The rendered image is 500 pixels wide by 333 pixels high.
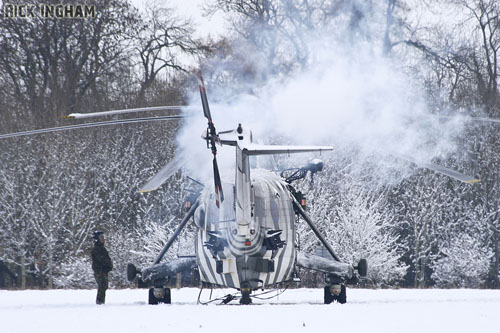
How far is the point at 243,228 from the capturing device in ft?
53.1

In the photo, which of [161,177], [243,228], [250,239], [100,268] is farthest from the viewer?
[100,268]

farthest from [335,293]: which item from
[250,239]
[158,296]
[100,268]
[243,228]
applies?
[100,268]

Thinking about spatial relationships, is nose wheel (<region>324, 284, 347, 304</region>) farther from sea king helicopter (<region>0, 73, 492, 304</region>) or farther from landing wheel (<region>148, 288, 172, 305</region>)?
landing wheel (<region>148, 288, 172, 305</region>)

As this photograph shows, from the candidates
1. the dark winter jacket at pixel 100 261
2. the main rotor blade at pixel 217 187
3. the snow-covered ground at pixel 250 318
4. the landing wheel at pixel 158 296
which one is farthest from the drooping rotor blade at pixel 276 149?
the dark winter jacket at pixel 100 261

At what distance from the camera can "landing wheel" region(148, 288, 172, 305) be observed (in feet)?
62.0

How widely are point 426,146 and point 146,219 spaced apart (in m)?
13.5

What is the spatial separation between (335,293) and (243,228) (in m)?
3.84

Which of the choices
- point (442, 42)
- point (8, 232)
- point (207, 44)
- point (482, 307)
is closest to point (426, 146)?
point (442, 42)

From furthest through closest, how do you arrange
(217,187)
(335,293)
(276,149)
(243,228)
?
1. (335,293)
2. (243,228)
3. (217,187)
4. (276,149)

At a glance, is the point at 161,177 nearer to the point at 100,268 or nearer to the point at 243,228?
the point at 100,268

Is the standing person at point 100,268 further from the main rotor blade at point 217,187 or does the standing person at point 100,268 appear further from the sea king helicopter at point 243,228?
the main rotor blade at point 217,187

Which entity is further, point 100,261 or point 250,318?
point 100,261

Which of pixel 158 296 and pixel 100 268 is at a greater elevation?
pixel 100 268

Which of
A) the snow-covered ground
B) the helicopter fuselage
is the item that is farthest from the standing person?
the helicopter fuselage
